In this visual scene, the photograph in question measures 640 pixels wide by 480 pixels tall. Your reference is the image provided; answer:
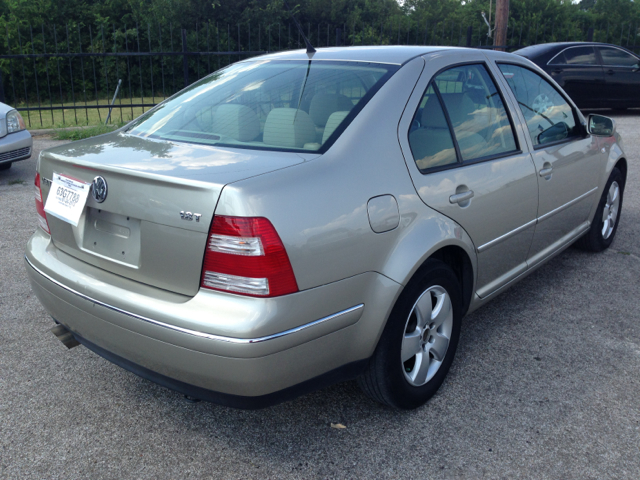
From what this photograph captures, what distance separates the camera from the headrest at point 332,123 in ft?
7.46

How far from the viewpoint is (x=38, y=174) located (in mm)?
2555

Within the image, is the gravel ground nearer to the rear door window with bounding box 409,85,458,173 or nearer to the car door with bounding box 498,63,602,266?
the car door with bounding box 498,63,602,266

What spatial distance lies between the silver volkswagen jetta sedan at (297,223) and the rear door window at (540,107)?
3.2 inches

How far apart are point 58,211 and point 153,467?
108cm

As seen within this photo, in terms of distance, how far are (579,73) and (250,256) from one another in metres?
12.4

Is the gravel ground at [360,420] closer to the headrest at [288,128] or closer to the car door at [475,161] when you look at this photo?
the car door at [475,161]

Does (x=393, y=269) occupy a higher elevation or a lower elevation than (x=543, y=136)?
lower

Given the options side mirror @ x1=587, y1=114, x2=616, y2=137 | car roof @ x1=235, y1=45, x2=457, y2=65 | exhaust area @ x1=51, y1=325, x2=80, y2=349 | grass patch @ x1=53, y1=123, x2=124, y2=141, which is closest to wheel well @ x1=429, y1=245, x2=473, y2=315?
car roof @ x1=235, y1=45, x2=457, y2=65

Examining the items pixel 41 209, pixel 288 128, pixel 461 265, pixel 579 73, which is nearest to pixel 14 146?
pixel 41 209

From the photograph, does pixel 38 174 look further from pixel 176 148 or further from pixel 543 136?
pixel 543 136

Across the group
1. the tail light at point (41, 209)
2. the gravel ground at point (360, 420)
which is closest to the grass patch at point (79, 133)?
the gravel ground at point (360, 420)

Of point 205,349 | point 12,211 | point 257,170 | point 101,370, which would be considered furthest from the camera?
point 12,211

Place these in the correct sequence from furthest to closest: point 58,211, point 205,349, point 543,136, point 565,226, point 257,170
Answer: point 565,226
point 543,136
point 58,211
point 257,170
point 205,349

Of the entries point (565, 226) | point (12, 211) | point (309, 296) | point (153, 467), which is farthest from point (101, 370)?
point (12, 211)
